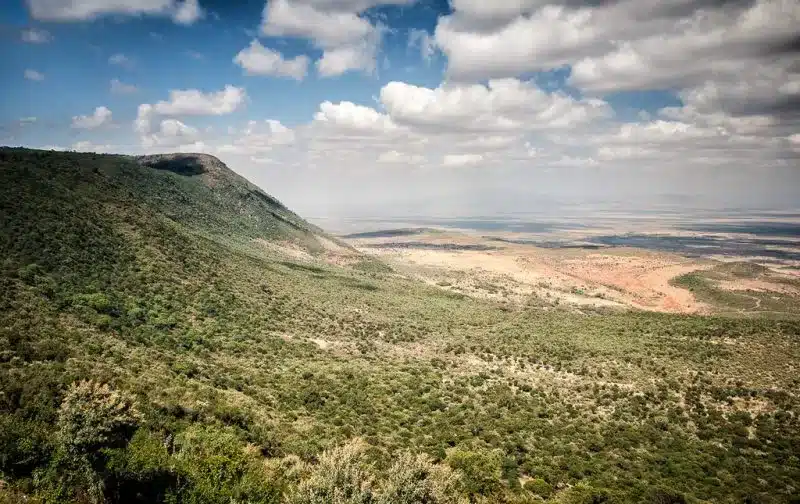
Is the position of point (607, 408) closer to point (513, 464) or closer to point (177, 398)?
point (513, 464)

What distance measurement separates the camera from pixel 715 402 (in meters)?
33.4

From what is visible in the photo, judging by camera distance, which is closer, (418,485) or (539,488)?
(418,485)

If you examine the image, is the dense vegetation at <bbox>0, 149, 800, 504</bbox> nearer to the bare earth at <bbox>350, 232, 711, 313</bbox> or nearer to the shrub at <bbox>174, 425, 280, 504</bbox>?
the shrub at <bbox>174, 425, 280, 504</bbox>

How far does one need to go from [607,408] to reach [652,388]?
→ 6279 mm

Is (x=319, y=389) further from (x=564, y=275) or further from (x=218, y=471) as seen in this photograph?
(x=564, y=275)

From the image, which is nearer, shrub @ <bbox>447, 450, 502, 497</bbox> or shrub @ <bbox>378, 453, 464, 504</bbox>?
shrub @ <bbox>378, 453, 464, 504</bbox>

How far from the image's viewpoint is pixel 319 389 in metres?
32.5

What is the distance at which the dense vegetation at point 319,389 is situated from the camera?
1797 centimetres

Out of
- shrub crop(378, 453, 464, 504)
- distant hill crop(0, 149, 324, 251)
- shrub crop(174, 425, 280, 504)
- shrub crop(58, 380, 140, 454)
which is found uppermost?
distant hill crop(0, 149, 324, 251)

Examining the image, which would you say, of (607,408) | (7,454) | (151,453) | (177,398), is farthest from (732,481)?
(7,454)

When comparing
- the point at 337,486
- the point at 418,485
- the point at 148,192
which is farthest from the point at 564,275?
the point at 337,486

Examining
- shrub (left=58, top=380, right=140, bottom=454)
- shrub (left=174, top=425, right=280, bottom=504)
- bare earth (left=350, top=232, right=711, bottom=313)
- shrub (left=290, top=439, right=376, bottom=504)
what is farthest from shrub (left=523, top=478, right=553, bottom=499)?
bare earth (left=350, top=232, right=711, bottom=313)

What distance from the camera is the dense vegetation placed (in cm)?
1797

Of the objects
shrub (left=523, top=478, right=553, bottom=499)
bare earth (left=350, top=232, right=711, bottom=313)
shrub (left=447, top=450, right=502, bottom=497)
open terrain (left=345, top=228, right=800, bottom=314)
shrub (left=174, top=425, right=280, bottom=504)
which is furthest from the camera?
bare earth (left=350, top=232, right=711, bottom=313)
